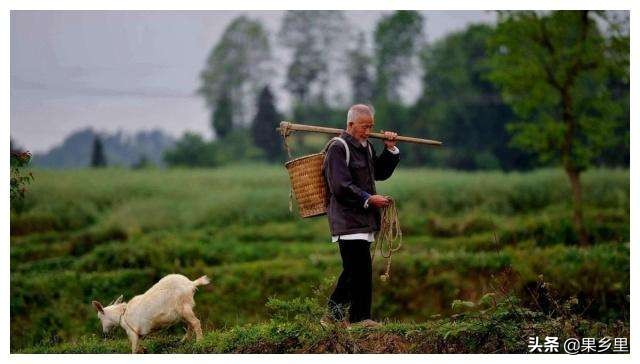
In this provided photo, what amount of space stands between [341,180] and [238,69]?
1453 cm

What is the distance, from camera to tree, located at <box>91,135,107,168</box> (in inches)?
838

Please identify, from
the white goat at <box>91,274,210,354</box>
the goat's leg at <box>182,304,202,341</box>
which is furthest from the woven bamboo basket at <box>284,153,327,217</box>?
the goat's leg at <box>182,304,202,341</box>

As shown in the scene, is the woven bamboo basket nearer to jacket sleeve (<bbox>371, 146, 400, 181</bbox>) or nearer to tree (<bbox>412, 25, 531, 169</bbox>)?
jacket sleeve (<bbox>371, 146, 400, 181</bbox>)

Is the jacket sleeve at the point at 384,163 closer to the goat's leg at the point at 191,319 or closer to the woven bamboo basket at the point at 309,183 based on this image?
the woven bamboo basket at the point at 309,183

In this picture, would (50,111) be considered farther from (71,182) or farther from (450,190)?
(450,190)

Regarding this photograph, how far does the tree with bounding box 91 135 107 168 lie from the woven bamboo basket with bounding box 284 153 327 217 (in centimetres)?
1369

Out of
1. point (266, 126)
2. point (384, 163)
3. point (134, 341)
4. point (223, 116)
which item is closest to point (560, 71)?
point (266, 126)

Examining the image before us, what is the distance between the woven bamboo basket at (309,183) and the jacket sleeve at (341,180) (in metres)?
0.24

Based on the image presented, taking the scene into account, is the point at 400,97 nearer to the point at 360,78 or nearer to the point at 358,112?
the point at 360,78

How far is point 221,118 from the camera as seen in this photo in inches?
872

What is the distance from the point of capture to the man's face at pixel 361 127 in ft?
25.7

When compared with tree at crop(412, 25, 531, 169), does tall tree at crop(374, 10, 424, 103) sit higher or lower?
higher

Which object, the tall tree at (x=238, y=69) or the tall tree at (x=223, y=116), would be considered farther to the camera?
the tall tree at (x=223, y=116)

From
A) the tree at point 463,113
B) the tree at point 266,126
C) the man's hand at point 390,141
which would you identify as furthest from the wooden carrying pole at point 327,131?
the tree at point 463,113
